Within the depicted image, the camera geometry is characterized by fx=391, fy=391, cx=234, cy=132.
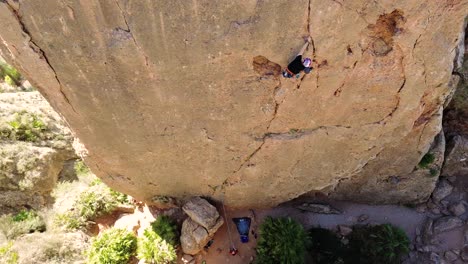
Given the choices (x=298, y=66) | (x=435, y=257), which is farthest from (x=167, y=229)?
(x=435, y=257)

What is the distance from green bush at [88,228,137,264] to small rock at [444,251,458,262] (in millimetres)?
7614

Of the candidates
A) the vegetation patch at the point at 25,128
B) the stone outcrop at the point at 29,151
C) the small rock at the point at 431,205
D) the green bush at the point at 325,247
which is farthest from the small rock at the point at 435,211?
the vegetation patch at the point at 25,128

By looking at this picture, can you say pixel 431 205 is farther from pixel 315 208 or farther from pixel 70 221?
pixel 70 221

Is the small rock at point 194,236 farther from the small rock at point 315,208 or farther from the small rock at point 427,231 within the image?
the small rock at point 427,231

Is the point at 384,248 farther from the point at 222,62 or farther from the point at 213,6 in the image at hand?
the point at 213,6

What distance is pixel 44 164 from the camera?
40.9ft

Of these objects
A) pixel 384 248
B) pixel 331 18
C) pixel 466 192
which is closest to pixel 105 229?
pixel 384 248

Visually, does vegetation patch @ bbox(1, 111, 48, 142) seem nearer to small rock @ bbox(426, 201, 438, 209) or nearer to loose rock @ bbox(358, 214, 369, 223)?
loose rock @ bbox(358, 214, 369, 223)

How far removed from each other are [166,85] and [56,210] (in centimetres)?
627

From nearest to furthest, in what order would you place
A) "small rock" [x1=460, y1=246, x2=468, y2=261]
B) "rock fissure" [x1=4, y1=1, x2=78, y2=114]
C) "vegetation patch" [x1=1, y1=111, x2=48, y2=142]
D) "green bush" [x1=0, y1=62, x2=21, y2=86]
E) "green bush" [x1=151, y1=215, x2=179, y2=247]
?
"rock fissure" [x1=4, y1=1, x2=78, y2=114] → "green bush" [x1=151, y1=215, x2=179, y2=247] → "small rock" [x1=460, y1=246, x2=468, y2=261] → "vegetation patch" [x1=1, y1=111, x2=48, y2=142] → "green bush" [x1=0, y1=62, x2=21, y2=86]

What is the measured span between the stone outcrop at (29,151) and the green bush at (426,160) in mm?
10653

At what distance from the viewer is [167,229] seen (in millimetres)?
9383

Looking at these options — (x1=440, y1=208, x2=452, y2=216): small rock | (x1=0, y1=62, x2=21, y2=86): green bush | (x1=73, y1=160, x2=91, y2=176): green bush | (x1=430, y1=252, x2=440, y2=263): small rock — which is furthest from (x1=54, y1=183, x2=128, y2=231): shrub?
(x1=0, y1=62, x2=21, y2=86): green bush

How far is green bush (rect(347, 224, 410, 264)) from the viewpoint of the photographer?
9.09 m
